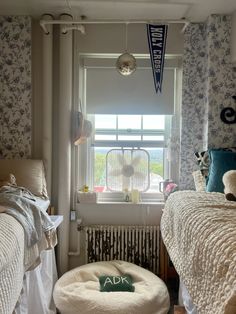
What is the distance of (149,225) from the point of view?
9.34 feet

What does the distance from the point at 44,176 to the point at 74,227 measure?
54 cm

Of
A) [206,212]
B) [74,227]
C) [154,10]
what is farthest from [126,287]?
[154,10]

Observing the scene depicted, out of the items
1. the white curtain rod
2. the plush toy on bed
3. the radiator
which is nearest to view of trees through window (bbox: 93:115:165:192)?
the radiator

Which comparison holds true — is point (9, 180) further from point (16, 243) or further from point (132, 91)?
point (132, 91)

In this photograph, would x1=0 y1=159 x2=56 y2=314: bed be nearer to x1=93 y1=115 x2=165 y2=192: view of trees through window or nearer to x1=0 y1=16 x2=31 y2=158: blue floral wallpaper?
x1=0 y1=16 x2=31 y2=158: blue floral wallpaper

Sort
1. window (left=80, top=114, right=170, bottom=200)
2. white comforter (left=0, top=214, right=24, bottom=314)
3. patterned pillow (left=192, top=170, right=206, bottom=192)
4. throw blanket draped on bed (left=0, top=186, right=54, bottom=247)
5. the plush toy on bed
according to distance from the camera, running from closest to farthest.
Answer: white comforter (left=0, top=214, right=24, bottom=314)
throw blanket draped on bed (left=0, top=186, right=54, bottom=247)
the plush toy on bed
patterned pillow (left=192, top=170, right=206, bottom=192)
window (left=80, top=114, right=170, bottom=200)

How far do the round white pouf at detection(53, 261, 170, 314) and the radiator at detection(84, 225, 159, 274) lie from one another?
0.29m

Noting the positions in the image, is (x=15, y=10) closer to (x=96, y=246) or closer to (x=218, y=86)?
(x=218, y=86)

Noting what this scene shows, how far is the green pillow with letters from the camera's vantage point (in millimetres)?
2301

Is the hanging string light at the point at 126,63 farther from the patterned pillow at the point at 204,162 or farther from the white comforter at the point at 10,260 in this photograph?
the white comforter at the point at 10,260

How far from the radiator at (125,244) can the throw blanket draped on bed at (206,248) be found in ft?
2.23

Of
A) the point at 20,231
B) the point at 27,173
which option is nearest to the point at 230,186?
the point at 20,231

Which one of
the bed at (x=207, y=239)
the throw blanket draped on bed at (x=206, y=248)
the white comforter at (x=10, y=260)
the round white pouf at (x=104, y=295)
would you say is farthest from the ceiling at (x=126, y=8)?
the round white pouf at (x=104, y=295)

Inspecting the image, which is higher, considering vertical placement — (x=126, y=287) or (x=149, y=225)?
(x=149, y=225)
